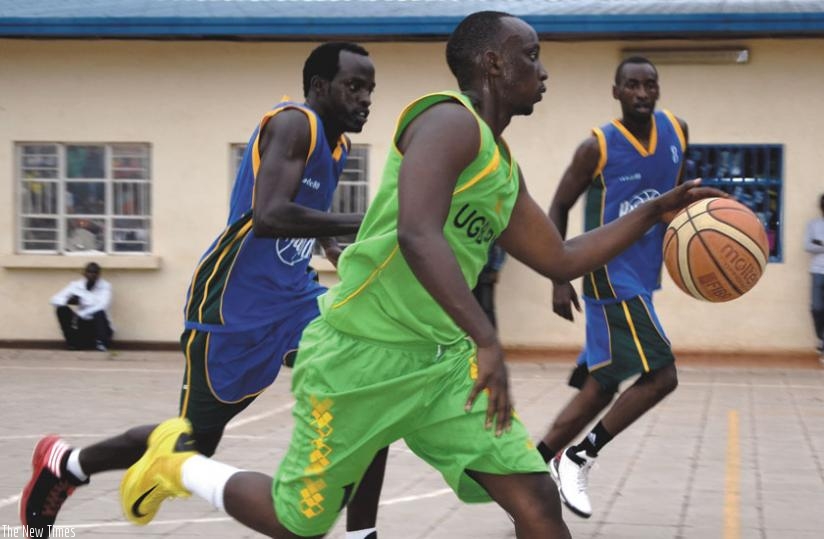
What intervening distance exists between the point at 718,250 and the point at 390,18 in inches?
409

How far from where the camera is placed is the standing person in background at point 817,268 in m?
14.0

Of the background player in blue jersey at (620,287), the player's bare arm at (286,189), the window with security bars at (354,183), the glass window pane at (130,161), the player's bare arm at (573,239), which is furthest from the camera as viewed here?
the glass window pane at (130,161)

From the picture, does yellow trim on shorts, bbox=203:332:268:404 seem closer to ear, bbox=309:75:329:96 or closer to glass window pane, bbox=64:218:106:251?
ear, bbox=309:75:329:96

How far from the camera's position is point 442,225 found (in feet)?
11.4

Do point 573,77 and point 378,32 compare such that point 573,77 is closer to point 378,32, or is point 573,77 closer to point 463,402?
point 378,32

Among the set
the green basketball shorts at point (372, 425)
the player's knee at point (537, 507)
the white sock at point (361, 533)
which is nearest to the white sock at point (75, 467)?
the white sock at point (361, 533)

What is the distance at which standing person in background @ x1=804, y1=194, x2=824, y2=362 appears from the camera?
551 inches

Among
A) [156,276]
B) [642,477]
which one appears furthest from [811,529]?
[156,276]

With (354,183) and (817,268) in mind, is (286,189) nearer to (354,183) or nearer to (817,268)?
(817,268)

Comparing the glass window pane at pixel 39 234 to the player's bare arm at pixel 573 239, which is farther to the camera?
the glass window pane at pixel 39 234

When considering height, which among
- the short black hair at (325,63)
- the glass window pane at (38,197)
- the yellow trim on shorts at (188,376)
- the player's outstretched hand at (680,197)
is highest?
the short black hair at (325,63)

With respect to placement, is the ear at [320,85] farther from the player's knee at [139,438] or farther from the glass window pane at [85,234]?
the glass window pane at [85,234]

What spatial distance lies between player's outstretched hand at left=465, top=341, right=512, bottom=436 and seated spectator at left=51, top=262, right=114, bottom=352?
1219 centimetres

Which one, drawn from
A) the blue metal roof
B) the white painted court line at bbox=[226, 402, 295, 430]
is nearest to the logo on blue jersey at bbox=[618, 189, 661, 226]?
the white painted court line at bbox=[226, 402, 295, 430]
